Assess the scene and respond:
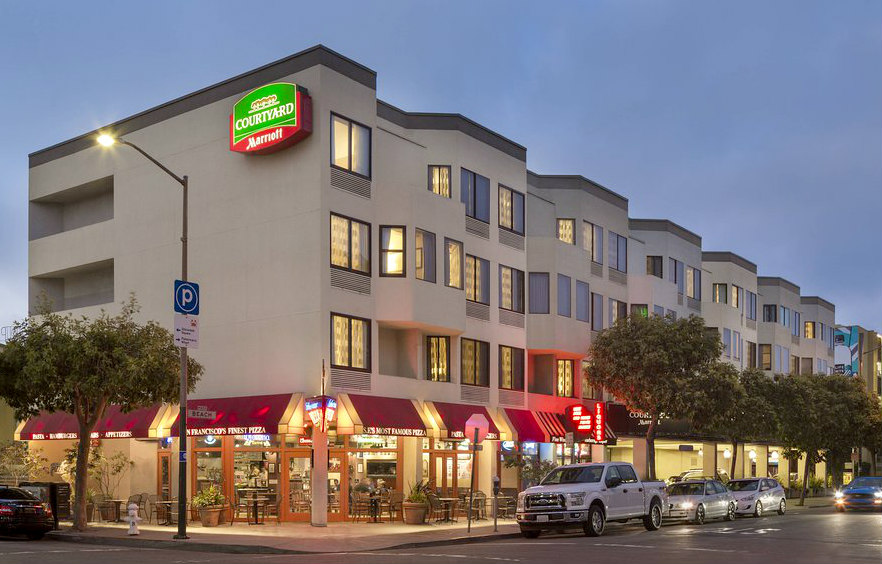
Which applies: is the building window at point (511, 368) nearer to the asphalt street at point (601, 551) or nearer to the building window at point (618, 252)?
the building window at point (618, 252)

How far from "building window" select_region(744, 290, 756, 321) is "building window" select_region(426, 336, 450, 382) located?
123ft

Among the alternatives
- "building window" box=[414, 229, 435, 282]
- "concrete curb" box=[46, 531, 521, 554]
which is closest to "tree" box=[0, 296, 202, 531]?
"concrete curb" box=[46, 531, 521, 554]

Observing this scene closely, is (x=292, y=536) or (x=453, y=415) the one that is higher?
(x=453, y=415)

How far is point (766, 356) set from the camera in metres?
76.0

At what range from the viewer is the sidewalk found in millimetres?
26312

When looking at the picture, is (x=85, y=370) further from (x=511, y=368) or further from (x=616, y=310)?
(x=616, y=310)

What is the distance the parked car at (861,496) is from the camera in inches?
1817

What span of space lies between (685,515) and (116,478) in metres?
20.7

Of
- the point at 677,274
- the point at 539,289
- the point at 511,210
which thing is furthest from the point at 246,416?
the point at 677,274

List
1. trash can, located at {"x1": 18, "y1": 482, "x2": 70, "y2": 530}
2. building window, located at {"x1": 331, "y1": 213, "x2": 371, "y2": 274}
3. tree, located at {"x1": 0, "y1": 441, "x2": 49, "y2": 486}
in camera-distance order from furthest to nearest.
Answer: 1. tree, located at {"x1": 0, "y1": 441, "x2": 49, "y2": 486}
2. building window, located at {"x1": 331, "y1": 213, "x2": 371, "y2": 274}
3. trash can, located at {"x1": 18, "y1": 482, "x2": 70, "y2": 530}

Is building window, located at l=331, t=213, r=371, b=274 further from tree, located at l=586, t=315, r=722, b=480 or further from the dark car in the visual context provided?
tree, located at l=586, t=315, r=722, b=480

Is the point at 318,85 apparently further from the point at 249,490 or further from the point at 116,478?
the point at 116,478

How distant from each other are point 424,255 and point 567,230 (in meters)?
14.2

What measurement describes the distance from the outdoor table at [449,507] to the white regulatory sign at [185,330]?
11.5m
